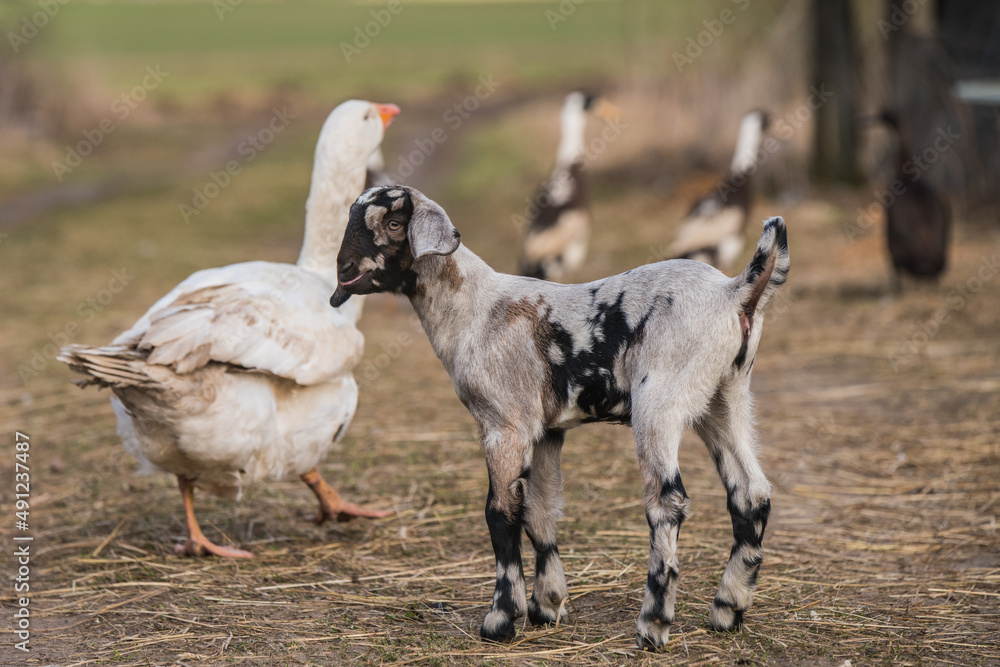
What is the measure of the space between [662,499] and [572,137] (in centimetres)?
923

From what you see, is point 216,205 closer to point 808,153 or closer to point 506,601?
point 808,153

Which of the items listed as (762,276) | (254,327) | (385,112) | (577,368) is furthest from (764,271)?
(385,112)

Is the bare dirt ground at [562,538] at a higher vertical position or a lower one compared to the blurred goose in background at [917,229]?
lower

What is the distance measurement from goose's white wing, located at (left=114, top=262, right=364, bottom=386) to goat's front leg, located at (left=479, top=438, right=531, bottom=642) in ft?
4.92

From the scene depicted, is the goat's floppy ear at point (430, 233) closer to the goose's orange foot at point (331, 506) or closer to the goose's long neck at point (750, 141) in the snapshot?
the goose's orange foot at point (331, 506)

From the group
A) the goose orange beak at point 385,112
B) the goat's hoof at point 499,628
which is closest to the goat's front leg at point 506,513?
the goat's hoof at point 499,628

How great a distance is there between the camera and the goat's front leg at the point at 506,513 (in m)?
3.60

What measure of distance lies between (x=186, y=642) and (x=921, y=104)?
44.6ft

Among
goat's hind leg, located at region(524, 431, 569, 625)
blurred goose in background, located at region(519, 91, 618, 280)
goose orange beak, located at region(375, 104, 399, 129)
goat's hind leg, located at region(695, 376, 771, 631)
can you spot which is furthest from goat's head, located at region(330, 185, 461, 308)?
blurred goose in background, located at region(519, 91, 618, 280)

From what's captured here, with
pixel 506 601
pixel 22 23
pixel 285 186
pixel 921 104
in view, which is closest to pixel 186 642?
pixel 506 601

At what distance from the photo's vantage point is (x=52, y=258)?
12.9 metres

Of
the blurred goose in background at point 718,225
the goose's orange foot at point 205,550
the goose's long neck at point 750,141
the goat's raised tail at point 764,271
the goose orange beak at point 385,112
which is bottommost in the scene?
the goose's orange foot at point 205,550

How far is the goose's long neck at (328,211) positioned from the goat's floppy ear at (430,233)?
6.31 ft

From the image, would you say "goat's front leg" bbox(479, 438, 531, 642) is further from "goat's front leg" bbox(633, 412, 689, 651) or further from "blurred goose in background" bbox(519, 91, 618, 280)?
"blurred goose in background" bbox(519, 91, 618, 280)
